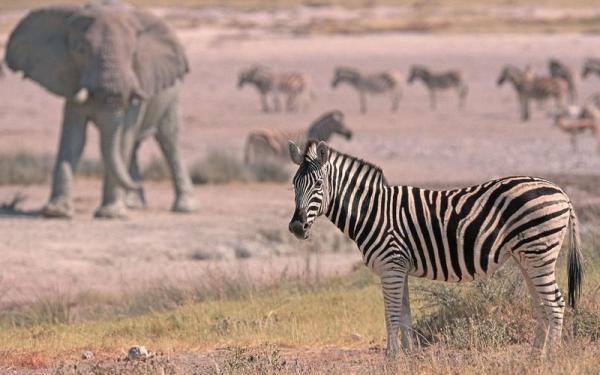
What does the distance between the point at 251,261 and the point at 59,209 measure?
3.09 m

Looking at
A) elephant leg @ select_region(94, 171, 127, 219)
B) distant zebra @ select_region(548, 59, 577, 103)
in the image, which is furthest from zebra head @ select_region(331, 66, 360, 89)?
elephant leg @ select_region(94, 171, 127, 219)

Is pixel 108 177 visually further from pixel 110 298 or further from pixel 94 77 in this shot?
pixel 110 298

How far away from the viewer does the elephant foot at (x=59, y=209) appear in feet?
56.5

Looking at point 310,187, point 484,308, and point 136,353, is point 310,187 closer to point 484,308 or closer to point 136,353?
point 136,353

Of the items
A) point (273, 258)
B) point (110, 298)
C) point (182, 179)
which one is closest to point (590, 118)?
point (182, 179)

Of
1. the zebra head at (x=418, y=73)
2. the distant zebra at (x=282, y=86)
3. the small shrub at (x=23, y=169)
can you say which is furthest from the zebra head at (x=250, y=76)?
the small shrub at (x=23, y=169)

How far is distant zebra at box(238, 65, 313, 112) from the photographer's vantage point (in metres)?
34.4

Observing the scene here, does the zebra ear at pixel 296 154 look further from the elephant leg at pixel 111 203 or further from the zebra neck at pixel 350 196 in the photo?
the elephant leg at pixel 111 203

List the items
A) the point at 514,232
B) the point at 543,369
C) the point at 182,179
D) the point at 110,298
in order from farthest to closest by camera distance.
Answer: the point at 182,179, the point at 110,298, the point at 514,232, the point at 543,369

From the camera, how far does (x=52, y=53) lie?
18375 mm

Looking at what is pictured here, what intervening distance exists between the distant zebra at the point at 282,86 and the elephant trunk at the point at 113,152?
54.2 ft

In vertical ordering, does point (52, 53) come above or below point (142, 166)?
above

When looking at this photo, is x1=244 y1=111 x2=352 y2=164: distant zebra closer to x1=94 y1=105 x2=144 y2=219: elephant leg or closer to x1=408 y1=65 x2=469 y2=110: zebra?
x1=94 y1=105 x2=144 y2=219: elephant leg

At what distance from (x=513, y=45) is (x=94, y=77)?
3262 centimetres
